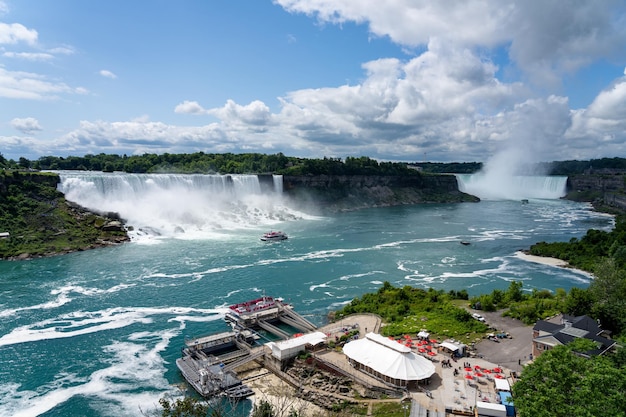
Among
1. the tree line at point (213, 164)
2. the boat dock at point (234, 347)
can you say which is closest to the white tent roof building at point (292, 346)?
the boat dock at point (234, 347)

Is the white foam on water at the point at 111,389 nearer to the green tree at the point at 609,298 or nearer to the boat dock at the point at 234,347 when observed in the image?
the boat dock at the point at 234,347

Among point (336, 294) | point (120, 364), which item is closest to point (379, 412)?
point (120, 364)

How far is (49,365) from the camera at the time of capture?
28203 mm

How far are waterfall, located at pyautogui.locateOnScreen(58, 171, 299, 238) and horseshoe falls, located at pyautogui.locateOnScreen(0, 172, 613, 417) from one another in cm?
27

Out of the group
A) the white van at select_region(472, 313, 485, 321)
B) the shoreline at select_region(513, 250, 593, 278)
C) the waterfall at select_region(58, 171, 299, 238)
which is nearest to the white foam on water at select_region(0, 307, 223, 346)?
the white van at select_region(472, 313, 485, 321)

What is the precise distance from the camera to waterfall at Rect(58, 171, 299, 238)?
242ft

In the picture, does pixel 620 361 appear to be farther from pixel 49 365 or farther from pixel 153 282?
pixel 153 282

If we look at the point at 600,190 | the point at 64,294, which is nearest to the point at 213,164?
the point at 64,294

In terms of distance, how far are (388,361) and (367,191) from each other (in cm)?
10758

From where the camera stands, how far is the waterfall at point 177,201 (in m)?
73.8

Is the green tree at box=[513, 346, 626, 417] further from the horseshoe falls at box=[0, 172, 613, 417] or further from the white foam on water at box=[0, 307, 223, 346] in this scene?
the white foam on water at box=[0, 307, 223, 346]

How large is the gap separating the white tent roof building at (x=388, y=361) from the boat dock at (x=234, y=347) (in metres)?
6.50

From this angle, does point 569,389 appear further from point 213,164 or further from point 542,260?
point 213,164

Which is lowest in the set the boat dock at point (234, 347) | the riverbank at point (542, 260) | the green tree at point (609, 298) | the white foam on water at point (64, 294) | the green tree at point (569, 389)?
the white foam on water at point (64, 294)
